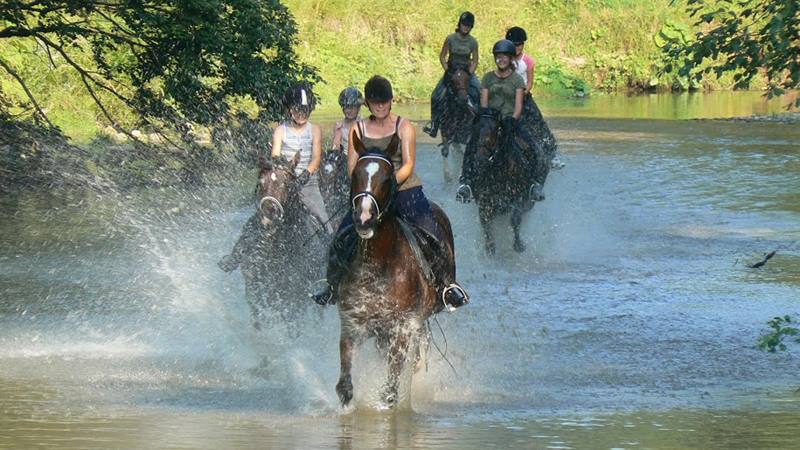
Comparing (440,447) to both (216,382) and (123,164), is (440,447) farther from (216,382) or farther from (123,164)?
(123,164)

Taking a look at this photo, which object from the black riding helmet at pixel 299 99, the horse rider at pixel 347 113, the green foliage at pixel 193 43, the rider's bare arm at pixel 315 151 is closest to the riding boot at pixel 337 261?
the rider's bare arm at pixel 315 151

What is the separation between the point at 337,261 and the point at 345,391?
2.83ft

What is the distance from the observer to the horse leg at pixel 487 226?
16781 mm

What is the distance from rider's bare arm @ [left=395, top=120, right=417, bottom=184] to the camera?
9281mm

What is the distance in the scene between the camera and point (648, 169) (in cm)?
2583

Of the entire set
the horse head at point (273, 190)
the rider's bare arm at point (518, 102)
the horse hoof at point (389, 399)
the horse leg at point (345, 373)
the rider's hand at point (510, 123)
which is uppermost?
the rider's bare arm at point (518, 102)

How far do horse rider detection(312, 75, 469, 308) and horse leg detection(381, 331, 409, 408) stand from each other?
1.83 ft

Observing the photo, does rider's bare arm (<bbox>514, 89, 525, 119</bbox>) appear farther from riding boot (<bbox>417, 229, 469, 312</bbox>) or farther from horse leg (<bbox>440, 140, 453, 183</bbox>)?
riding boot (<bbox>417, 229, 469, 312</bbox>)

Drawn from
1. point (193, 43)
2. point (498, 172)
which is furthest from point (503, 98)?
point (193, 43)

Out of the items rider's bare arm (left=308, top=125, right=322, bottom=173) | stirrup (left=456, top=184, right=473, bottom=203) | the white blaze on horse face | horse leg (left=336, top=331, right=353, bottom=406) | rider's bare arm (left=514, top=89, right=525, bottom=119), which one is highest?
rider's bare arm (left=514, top=89, right=525, bottom=119)

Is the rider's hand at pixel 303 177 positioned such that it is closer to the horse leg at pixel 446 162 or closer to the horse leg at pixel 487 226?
the horse leg at pixel 487 226

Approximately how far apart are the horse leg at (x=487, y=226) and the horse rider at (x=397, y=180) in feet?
22.7

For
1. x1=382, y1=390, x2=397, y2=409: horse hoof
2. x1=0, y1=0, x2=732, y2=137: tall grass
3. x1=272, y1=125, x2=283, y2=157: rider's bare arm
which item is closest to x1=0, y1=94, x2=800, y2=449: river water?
x1=382, y1=390, x2=397, y2=409: horse hoof

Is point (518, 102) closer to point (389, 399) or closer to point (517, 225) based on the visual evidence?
point (517, 225)
